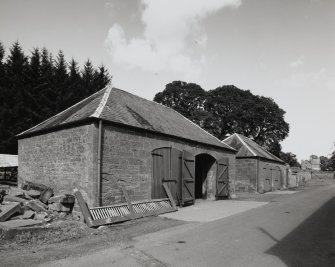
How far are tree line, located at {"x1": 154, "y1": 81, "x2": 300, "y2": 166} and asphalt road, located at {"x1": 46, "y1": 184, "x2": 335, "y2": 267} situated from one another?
34.8 meters

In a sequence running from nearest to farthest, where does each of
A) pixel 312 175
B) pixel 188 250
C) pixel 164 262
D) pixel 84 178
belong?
pixel 164 262
pixel 188 250
pixel 84 178
pixel 312 175

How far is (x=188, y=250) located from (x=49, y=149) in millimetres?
8946

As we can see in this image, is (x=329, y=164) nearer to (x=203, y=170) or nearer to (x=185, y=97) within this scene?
(x=185, y=97)

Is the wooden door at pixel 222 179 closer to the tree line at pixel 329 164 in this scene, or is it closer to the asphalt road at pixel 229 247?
the asphalt road at pixel 229 247

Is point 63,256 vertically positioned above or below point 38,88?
below

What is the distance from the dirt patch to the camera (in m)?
5.83

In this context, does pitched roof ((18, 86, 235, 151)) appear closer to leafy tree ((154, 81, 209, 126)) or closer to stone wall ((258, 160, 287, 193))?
stone wall ((258, 160, 287, 193))

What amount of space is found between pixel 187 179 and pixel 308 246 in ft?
27.8

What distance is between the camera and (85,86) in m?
30.7

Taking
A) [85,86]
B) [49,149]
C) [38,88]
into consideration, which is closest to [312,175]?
[85,86]

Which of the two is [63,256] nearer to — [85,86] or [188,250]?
[188,250]

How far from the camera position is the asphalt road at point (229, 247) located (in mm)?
5629

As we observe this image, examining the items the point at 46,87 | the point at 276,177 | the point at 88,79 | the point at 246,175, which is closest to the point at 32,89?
the point at 46,87

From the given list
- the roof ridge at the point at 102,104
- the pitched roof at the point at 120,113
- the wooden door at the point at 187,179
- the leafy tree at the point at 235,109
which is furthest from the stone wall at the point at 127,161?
the leafy tree at the point at 235,109
